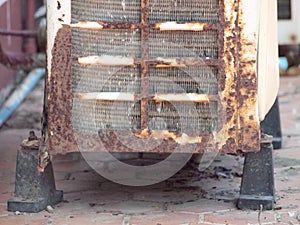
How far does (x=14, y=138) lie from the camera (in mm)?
4895

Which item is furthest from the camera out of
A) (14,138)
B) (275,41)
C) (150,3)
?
(14,138)

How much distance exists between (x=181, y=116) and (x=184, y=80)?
0.14 meters

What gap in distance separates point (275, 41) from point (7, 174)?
1529mm

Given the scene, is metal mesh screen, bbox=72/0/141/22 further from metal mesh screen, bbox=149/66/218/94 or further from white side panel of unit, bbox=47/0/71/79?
metal mesh screen, bbox=149/66/218/94

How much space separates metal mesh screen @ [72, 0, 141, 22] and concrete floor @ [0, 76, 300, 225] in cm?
79

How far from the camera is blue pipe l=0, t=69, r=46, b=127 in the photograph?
18.4 ft

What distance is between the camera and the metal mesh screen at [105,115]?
3170 mm

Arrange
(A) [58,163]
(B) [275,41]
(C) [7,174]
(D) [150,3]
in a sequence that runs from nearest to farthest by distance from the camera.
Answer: (D) [150,3] → (B) [275,41] → (C) [7,174] → (A) [58,163]

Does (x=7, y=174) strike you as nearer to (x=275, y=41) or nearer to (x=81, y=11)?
(x=81, y=11)

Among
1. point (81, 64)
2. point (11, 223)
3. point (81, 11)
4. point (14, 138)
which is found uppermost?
point (81, 11)

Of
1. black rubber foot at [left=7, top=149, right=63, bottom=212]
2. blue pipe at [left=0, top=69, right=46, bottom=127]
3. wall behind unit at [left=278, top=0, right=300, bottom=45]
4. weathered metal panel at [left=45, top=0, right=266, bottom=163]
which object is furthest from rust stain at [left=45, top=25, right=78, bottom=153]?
wall behind unit at [left=278, top=0, right=300, bottom=45]

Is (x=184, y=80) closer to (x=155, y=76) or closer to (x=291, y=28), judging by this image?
(x=155, y=76)

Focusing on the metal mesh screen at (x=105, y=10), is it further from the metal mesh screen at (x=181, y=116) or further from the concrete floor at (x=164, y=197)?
the concrete floor at (x=164, y=197)

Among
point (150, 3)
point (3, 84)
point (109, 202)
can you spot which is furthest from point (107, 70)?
point (3, 84)
